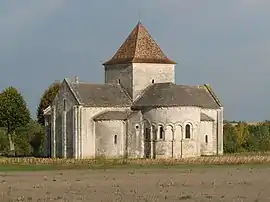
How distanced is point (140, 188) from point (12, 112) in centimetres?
5496

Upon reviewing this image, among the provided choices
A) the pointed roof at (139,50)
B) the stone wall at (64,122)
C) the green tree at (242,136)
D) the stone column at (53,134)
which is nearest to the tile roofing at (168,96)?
the pointed roof at (139,50)

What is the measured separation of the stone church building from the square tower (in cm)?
10

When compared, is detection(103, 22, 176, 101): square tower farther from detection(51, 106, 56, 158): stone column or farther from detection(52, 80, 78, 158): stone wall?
detection(51, 106, 56, 158): stone column

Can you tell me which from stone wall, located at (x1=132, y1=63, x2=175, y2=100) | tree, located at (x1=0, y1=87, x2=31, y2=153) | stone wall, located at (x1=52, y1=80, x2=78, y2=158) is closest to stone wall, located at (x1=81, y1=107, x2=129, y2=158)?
stone wall, located at (x1=52, y1=80, x2=78, y2=158)

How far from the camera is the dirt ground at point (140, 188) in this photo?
2825 cm

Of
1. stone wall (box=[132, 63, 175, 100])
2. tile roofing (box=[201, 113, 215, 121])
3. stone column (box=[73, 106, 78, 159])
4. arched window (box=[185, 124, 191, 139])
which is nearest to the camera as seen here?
stone column (box=[73, 106, 78, 159])

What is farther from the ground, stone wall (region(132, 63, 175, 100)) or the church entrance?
stone wall (region(132, 63, 175, 100))

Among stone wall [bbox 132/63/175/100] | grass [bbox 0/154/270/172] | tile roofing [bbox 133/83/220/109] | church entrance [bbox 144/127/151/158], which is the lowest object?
grass [bbox 0/154/270/172]

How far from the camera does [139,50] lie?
74.6 m

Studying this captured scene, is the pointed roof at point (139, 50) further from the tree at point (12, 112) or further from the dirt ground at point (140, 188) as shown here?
the dirt ground at point (140, 188)

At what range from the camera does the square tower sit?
73875mm

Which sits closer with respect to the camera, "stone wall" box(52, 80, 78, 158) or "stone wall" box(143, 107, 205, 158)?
"stone wall" box(143, 107, 205, 158)

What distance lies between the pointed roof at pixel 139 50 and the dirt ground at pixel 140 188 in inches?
1294

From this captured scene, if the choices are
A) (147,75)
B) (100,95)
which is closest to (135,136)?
(100,95)
